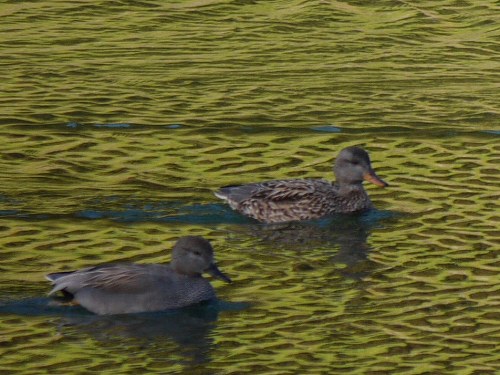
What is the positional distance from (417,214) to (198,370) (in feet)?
12.1

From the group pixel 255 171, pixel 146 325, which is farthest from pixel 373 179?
pixel 146 325

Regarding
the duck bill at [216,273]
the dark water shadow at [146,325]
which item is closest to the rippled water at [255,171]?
the dark water shadow at [146,325]

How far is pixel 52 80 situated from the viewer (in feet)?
52.8

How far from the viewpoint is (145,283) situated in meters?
9.87

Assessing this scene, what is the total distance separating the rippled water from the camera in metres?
9.34

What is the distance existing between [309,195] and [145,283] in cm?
271

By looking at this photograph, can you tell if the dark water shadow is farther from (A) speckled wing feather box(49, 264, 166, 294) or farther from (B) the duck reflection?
(B) the duck reflection

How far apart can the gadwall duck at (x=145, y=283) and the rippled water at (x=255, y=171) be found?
90mm

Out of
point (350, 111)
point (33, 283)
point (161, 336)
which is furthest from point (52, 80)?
point (161, 336)

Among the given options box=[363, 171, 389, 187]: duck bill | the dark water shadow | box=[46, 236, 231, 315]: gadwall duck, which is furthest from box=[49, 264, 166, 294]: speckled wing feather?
box=[363, 171, 389, 187]: duck bill

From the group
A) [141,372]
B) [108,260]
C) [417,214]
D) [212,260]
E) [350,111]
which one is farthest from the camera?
[350,111]

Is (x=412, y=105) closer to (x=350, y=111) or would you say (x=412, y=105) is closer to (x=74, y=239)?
(x=350, y=111)

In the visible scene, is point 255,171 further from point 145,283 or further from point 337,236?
point 145,283

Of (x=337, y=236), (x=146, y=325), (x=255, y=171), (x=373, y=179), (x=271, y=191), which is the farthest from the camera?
(x=255, y=171)
